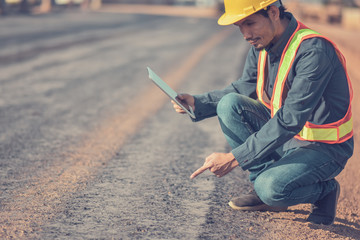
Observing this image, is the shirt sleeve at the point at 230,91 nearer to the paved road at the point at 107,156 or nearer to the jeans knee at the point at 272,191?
the paved road at the point at 107,156

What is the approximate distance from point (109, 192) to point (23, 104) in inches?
135

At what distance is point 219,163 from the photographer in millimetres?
3049

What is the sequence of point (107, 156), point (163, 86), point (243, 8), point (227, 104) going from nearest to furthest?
point (243, 8)
point (163, 86)
point (227, 104)
point (107, 156)

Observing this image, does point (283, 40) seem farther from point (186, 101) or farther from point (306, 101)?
point (186, 101)

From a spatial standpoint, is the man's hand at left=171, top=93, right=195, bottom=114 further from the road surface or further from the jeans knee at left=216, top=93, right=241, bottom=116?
the road surface

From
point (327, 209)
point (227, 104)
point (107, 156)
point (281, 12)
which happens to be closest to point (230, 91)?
point (227, 104)

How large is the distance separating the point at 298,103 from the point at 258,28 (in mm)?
547

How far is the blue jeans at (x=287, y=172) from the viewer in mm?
3129

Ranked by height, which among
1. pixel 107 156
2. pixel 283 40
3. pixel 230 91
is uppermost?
pixel 283 40

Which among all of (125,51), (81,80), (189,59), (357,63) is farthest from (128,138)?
(357,63)

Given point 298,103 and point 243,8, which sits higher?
point 243,8

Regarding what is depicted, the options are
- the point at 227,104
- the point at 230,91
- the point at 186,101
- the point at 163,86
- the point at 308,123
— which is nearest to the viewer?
the point at 308,123

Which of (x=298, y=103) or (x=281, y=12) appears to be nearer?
(x=298, y=103)

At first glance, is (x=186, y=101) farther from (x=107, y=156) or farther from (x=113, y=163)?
(x=107, y=156)
